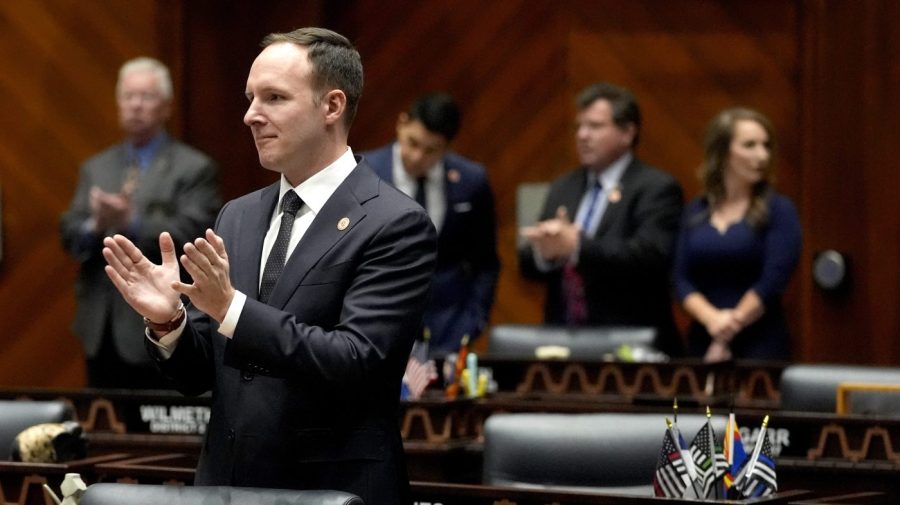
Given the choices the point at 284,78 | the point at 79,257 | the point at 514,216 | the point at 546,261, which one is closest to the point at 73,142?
the point at 79,257

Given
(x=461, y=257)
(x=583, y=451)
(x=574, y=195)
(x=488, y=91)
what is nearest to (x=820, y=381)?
(x=583, y=451)

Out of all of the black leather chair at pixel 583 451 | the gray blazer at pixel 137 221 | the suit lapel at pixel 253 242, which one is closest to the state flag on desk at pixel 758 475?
the black leather chair at pixel 583 451

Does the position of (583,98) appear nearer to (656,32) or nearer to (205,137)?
(656,32)

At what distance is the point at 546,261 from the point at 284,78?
3397 mm

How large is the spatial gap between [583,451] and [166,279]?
1.33 m

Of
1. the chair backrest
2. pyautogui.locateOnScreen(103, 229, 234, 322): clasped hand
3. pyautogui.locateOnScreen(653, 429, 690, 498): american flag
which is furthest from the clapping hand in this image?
the chair backrest

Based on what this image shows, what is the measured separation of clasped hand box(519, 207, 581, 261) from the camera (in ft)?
19.5

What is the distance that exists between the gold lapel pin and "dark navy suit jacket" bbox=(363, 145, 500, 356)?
1.75ft

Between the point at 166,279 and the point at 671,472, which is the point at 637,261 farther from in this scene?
the point at 166,279

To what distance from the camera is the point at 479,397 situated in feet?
16.4

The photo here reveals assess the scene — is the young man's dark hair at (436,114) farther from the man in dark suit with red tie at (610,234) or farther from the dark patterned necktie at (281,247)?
the dark patterned necktie at (281,247)

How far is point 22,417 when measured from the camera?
4090 mm

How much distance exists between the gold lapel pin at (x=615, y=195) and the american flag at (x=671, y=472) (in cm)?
297

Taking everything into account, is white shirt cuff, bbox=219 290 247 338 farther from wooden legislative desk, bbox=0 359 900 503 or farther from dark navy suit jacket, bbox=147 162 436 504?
wooden legislative desk, bbox=0 359 900 503
